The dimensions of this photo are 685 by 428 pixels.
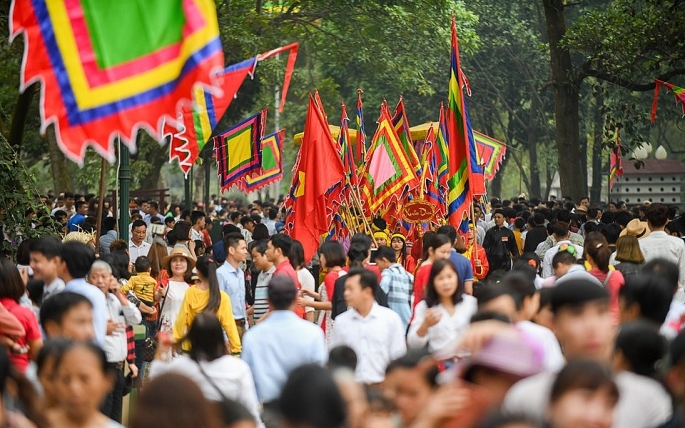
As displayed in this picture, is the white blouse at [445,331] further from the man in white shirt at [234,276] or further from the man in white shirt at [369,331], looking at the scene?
the man in white shirt at [234,276]

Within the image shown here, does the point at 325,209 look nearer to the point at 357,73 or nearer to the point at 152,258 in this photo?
the point at 152,258

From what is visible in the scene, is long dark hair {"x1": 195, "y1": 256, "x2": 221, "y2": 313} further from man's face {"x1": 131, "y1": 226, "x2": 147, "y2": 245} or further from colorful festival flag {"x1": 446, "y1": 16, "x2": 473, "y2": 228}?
man's face {"x1": 131, "y1": 226, "x2": 147, "y2": 245}

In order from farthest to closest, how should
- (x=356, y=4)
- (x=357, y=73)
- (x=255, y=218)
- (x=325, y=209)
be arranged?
(x=357, y=73)
(x=356, y=4)
(x=255, y=218)
(x=325, y=209)

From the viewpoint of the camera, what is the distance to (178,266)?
10.3m

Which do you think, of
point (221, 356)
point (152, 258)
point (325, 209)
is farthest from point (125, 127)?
point (325, 209)

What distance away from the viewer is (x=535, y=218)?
1695 cm

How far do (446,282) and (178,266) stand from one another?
350 centimetres

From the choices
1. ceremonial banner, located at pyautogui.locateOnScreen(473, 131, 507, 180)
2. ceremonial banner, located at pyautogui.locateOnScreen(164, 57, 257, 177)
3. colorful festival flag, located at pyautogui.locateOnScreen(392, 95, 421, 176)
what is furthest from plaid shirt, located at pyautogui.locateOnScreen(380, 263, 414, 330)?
ceremonial banner, located at pyautogui.locateOnScreen(473, 131, 507, 180)

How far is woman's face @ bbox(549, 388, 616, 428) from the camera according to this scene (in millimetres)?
4176

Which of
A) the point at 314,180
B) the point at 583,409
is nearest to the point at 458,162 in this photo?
the point at 314,180

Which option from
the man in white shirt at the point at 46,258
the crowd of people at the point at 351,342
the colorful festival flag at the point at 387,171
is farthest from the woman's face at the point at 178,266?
the colorful festival flag at the point at 387,171

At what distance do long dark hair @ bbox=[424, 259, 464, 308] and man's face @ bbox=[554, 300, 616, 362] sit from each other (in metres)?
2.17

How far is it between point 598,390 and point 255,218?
656 inches

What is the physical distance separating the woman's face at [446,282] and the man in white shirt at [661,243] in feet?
14.1
